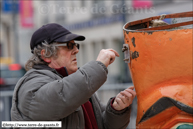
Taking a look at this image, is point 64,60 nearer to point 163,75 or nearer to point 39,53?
point 39,53

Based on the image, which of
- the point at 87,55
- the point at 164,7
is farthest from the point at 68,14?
the point at 164,7

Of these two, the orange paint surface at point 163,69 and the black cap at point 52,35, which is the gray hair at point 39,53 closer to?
the black cap at point 52,35

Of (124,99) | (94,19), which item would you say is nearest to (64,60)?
(124,99)

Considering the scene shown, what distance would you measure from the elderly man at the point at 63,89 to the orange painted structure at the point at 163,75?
24 centimetres

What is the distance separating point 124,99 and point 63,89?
59cm

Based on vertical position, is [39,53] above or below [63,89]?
above

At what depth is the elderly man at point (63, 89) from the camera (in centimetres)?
166

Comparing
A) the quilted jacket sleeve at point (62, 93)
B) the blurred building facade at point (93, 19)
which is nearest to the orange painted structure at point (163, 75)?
the quilted jacket sleeve at point (62, 93)

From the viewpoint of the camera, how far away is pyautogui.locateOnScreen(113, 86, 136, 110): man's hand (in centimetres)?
206

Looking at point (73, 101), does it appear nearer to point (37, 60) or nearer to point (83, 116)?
point (83, 116)

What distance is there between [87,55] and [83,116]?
18.1 meters

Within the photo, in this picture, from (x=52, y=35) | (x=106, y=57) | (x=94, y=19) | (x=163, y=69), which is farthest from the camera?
(x=94, y=19)

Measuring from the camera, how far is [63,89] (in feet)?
5.45

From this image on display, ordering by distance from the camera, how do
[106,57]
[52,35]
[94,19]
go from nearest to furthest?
[106,57] < [52,35] < [94,19]
